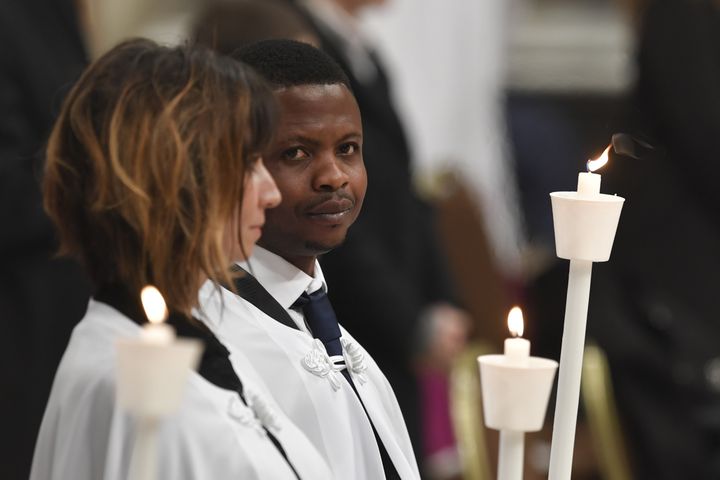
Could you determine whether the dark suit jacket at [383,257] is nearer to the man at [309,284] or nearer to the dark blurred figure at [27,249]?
the dark blurred figure at [27,249]

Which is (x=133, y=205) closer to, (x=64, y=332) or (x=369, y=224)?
(x=369, y=224)

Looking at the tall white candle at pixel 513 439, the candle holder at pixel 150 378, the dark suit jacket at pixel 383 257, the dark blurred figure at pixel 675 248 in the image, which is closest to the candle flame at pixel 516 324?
the tall white candle at pixel 513 439

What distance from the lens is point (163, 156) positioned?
686 millimetres

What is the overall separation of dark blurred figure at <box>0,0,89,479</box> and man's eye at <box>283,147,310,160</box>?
920 millimetres

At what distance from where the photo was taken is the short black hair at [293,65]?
724 millimetres

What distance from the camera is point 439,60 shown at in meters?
3.19

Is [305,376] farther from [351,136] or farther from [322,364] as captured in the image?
[351,136]

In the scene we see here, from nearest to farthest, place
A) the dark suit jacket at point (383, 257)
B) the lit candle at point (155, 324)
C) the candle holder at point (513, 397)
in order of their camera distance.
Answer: the lit candle at point (155, 324)
the candle holder at point (513, 397)
the dark suit jacket at point (383, 257)

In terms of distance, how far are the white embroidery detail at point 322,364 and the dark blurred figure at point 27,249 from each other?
0.90m

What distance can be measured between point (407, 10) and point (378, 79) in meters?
1.51

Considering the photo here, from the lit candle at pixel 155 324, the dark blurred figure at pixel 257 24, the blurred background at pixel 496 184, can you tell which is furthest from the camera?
the blurred background at pixel 496 184

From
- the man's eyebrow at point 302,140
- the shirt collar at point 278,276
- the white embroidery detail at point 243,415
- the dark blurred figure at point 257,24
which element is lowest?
the white embroidery detail at point 243,415

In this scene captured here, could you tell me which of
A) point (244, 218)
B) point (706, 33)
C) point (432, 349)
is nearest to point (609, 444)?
point (432, 349)

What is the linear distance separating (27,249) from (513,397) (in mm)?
1063
